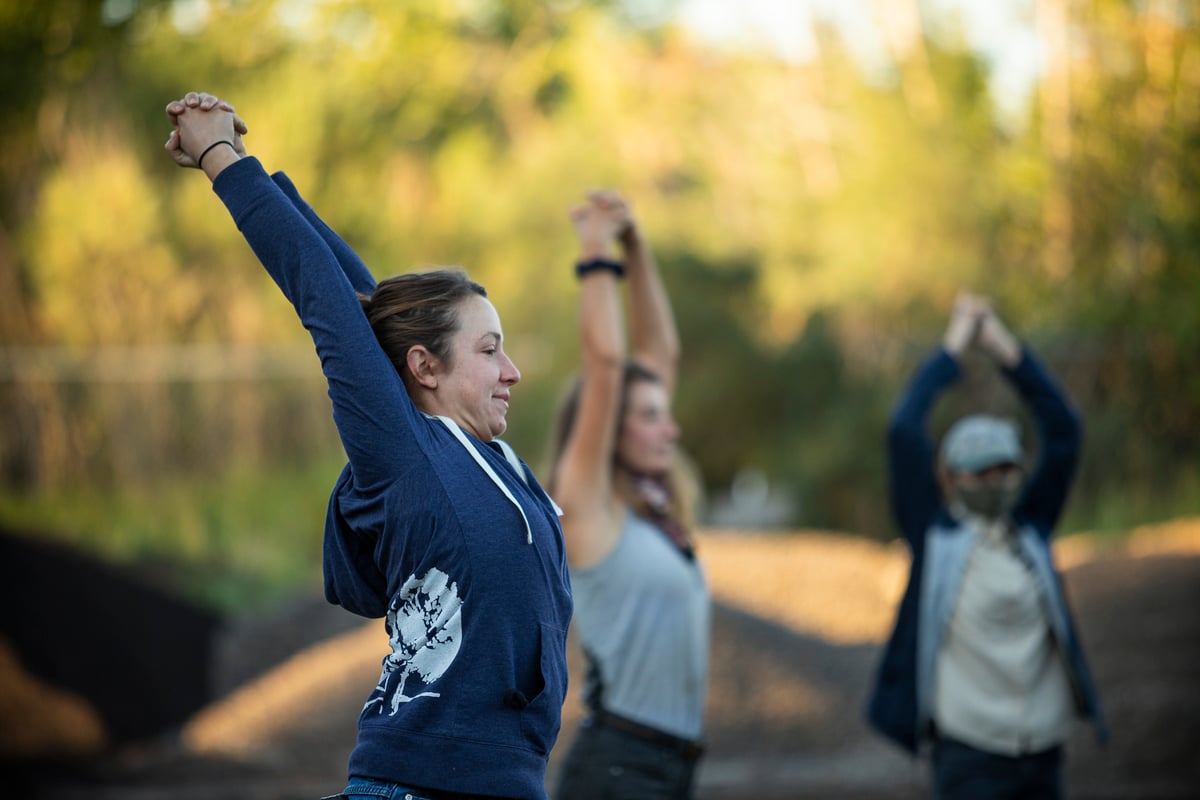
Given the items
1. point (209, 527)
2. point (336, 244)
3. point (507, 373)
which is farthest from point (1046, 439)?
point (209, 527)

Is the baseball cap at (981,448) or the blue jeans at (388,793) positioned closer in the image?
the blue jeans at (388,793)

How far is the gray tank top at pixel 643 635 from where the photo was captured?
315cm

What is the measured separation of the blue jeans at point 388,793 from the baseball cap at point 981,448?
2.31 m

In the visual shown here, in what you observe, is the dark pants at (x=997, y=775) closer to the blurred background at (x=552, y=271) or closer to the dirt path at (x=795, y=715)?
the dirt path at (x=795, y=715)

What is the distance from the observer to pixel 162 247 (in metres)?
13.5

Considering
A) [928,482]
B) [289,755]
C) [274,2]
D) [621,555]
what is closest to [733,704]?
[289,755]

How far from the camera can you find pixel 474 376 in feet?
6.72

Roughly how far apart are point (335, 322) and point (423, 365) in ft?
0.62

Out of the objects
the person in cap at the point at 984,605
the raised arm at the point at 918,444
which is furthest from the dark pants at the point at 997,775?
the raised arm at the point at 918,444

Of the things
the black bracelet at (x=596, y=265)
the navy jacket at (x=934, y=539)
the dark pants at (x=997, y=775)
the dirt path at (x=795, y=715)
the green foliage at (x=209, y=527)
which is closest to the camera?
the black bracelet at (x=596, y=265)

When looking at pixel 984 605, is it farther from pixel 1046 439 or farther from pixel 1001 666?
pixel 1046 439

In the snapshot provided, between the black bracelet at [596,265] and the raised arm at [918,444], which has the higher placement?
the black bracelet at [596,265]

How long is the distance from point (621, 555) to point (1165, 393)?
36.4ft

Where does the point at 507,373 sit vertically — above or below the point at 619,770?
above
